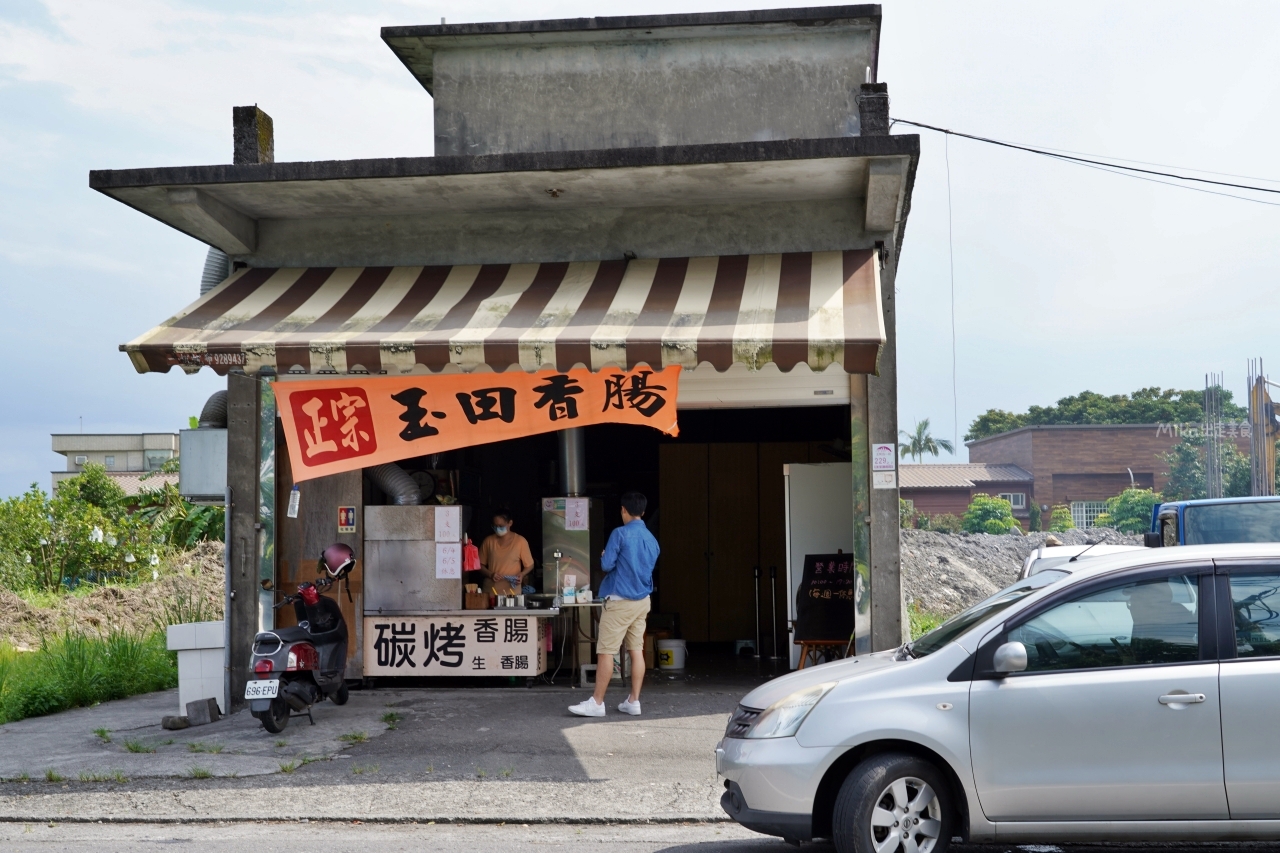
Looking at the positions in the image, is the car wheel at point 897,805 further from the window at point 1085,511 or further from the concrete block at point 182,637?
the window at point 1085,511

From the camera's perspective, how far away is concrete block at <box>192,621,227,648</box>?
10.9 metres

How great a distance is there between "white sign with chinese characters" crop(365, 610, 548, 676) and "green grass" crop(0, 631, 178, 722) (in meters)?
3.28

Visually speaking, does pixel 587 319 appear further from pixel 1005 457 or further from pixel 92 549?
pixel 1005 457

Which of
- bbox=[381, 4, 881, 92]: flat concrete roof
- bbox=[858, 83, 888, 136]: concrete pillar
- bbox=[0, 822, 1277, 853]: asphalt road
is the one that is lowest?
bbox=[0, 822, 1277, 853]: asphalt road

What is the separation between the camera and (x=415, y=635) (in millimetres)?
11789

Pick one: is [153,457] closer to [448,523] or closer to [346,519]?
[346,519]

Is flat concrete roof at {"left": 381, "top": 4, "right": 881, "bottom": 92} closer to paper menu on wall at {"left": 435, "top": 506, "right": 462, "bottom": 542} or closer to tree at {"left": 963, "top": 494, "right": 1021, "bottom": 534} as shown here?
paper menu on wall at {"left": 435, "top": 506, "right": 462, "bottom": 542}

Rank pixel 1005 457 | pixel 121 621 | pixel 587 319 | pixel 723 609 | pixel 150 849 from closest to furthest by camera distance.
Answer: pixel 150 849
pixel 587 319
pixel 723 609
pixel 121 621
pixel 1005 457

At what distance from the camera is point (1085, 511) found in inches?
2837

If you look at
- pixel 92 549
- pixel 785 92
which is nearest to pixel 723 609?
pixel 785 92

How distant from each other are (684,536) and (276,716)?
361 inches

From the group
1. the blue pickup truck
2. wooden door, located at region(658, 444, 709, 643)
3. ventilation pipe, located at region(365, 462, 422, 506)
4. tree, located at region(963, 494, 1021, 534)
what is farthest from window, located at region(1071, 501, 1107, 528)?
ventilation pipe, located at region(365, 462, 422, 506)

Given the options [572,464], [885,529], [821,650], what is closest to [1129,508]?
[821,650]

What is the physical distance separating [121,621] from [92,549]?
350 inches
